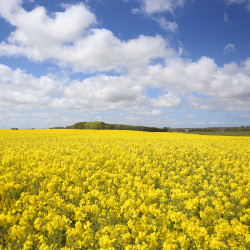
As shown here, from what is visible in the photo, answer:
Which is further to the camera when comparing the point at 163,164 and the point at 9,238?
the point at 163,164

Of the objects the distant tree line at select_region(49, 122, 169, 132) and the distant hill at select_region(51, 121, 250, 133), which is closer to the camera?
the distant hill at select_region(51, 121, 250, 133)

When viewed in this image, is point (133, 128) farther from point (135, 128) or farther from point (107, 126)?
point (107, 126)

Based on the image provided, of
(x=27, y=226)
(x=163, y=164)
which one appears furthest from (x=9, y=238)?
(x=163, y=164)

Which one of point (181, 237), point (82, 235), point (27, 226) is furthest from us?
point (27, 226)

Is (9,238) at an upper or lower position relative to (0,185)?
lower

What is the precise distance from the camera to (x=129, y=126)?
55.3m

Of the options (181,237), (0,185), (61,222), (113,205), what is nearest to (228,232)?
(181,237)

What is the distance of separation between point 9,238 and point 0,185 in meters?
2.53

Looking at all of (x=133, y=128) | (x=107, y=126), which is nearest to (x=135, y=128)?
(x=133, y=128)

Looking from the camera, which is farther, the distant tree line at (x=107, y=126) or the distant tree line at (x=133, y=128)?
the distant tree line at (x=107, y=126)

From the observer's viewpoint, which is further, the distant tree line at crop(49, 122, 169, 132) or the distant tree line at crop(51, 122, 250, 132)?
the distant tree line at crop(49, 122, 169, 132)

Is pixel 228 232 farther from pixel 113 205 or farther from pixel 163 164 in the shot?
pixel 163 164

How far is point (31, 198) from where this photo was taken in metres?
5.09

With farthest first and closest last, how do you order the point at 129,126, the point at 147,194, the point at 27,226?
the point at 129,126
the point at 147,194
the point at 27,226
